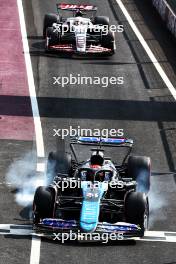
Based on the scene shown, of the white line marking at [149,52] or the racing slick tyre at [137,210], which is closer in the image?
the racing slick tyre at [137,210]

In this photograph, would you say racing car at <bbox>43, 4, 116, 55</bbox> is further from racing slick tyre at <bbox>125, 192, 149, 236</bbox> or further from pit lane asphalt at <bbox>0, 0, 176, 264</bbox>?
racing slick tyre at <bbox>125, 192, 149, 236</bbox>

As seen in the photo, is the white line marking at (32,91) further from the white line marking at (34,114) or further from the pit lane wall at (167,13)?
the pit lane wall at (167,13)

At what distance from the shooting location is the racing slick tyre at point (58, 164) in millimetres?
24953

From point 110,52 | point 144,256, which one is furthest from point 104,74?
point 144,256

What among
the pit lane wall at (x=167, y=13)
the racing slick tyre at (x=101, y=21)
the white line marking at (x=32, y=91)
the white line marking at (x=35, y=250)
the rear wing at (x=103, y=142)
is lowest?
the white line marking at (x=35, y=250)

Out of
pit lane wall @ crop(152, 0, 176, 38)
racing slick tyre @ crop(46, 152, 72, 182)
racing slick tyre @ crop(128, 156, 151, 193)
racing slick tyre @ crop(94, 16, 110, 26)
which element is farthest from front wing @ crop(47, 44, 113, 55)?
racing slick tyre @ crop(128, 156, 151, 193)

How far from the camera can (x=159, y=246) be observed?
2228cm

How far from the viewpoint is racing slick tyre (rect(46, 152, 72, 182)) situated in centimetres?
2495

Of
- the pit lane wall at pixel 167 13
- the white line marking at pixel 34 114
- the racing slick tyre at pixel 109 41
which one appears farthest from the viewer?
the pit lane wall at pixel 167 13

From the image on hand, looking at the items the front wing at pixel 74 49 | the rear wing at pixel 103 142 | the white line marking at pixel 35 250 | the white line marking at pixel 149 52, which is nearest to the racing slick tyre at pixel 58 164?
the rear wing at pixel 103 142

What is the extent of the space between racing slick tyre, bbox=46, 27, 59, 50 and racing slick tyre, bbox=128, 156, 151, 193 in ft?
51.8

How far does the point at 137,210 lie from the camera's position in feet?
73.6

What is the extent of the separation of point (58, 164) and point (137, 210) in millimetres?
3374

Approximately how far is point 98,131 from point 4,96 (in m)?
5.21
